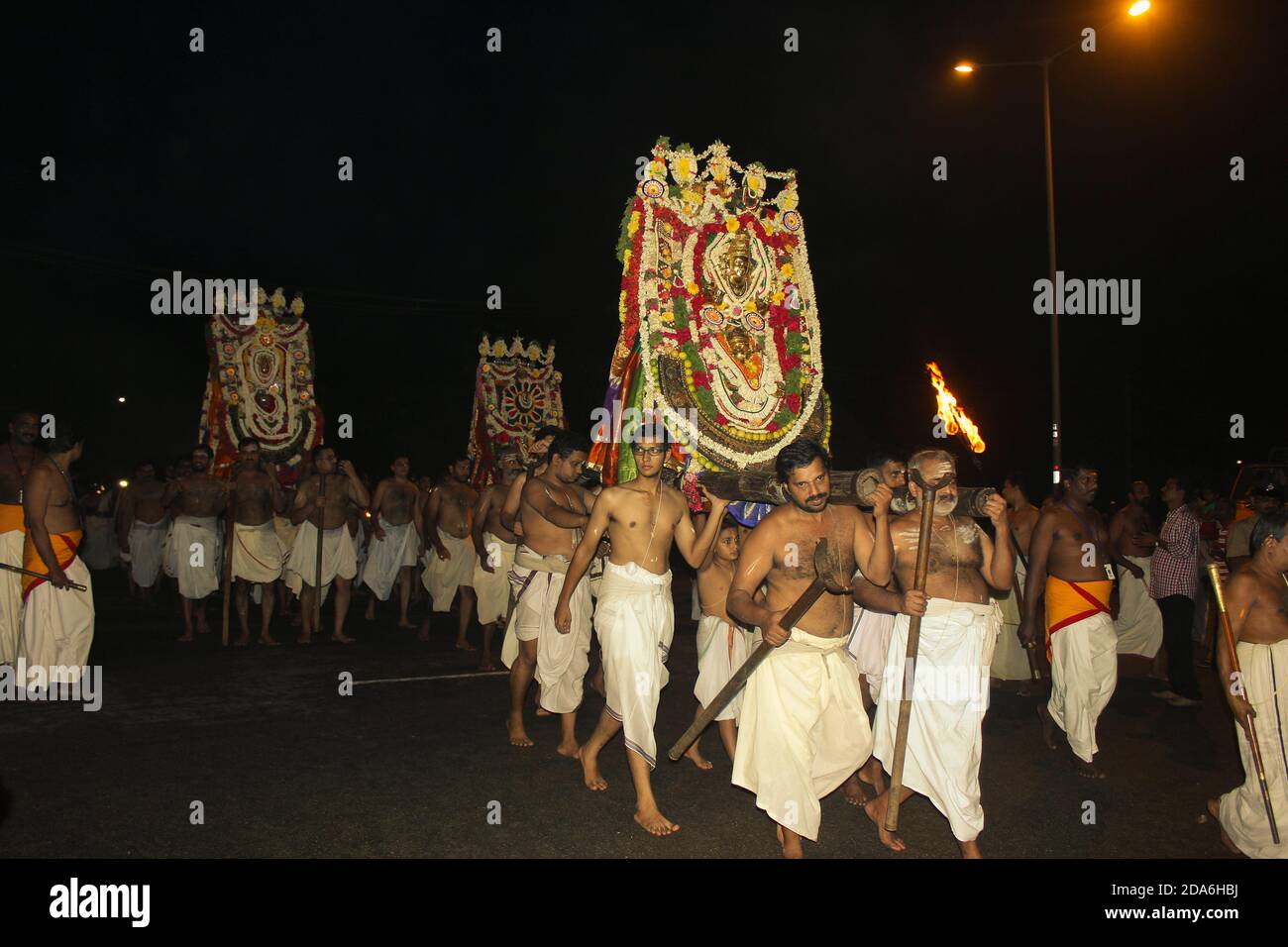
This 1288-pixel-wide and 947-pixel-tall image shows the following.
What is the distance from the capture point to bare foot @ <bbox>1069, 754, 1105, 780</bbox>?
18.6ft

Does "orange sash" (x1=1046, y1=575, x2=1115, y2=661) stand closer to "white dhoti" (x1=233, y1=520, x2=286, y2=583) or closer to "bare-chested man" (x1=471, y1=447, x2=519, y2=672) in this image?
"bare-chested man" (x1=471, y1=447, x2=519, y2=672)

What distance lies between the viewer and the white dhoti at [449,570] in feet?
35.5

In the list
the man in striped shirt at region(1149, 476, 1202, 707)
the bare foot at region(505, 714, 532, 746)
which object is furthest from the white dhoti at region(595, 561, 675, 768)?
the man in striped shirt at region(1149, 476, 1202, 707)

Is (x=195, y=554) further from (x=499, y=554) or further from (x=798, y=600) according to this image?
(x=798, y=600)

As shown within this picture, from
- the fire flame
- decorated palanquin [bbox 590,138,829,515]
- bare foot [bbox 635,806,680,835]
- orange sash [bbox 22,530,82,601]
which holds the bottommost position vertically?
bare foot [bbox 635,806,680,835]

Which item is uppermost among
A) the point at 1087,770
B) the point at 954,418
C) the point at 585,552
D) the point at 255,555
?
the point at 954,418

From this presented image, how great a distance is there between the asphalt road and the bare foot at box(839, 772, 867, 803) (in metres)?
0.06

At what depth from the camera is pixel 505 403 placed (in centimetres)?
1631

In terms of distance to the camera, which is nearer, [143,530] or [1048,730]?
[1048,730]

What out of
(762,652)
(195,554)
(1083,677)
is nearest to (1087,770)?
(1083,677)

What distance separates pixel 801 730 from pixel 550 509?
2851 mm

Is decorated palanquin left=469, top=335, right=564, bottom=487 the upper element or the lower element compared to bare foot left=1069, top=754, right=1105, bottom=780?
upper

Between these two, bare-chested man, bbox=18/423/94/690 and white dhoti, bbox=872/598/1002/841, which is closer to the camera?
white dhoti, bbox=872/598/1002/841

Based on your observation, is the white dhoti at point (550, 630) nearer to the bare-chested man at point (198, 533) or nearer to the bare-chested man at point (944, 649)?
the bare-chested man at point (944, 649)
